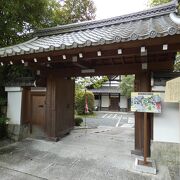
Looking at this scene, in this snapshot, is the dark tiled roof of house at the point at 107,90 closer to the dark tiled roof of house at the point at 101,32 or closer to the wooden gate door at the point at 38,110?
the dark tiled roof of house at the point at 101,32

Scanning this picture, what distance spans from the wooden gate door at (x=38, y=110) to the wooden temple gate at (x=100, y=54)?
1.16 feet

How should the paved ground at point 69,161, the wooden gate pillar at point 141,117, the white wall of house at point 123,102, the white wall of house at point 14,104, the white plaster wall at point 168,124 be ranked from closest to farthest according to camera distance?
the paved ground at point 69,161 → the white plaster wall at point 168,124 → the wooden gate pillar at point 141,117 → the white wall of house at point 14,104 → the white wall of house at point 123,102

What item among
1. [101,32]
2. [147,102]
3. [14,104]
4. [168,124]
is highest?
[101,32]

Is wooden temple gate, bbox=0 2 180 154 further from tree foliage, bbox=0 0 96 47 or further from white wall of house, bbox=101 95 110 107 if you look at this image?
white wall of house, bbox=101 95 110 107

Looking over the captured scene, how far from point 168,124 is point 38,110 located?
4681 millimetres

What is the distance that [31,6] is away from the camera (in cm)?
691

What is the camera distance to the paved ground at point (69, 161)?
149 inches

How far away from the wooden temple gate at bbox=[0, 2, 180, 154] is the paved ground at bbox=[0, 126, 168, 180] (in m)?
0.71

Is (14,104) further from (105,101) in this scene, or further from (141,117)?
(105,101)

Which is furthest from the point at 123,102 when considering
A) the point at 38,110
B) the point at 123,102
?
the point at 38,110

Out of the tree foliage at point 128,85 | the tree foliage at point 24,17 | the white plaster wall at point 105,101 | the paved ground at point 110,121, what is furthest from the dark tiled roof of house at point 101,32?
the white plaster wall at point 105,101

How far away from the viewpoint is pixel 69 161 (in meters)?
4.55

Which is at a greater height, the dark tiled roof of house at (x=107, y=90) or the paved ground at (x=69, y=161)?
the dark tiled roof of house at (x=107, y=90)

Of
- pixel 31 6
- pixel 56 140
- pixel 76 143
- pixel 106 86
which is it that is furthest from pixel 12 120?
pixel 106 86
